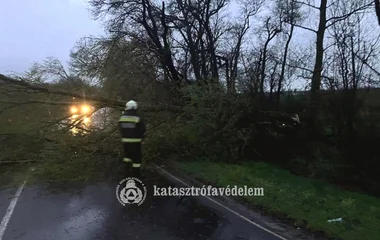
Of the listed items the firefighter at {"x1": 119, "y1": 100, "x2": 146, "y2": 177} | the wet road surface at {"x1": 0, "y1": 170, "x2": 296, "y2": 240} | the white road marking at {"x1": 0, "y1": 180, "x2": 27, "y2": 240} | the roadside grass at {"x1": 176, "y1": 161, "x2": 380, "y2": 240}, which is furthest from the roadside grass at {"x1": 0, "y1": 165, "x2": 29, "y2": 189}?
the roadside grass at {"x1": 176, "y1": 161, "x2": 380, "y2": 240}

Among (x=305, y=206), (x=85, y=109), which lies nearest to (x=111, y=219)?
(x=305, y=206)

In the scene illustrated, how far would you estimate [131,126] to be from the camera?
6.99m

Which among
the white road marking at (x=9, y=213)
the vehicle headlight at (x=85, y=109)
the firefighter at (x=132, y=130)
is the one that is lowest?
the white road marking at (x=9, y=213)

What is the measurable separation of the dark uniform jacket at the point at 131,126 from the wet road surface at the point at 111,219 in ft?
4.04

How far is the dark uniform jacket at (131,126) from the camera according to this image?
6957 millimetres

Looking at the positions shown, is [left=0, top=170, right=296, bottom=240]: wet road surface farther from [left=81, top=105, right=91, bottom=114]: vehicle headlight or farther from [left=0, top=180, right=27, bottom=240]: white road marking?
[left=81, top=105, right=91, bottom=114]: vehicle headlight

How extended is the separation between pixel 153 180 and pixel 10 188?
3.20 meters

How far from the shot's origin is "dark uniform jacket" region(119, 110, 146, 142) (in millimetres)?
6957

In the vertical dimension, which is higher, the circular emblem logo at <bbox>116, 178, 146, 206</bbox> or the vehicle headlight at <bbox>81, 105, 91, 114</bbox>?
the vehicle headlight at <bbox>81, 105, 91, 114</bbox>

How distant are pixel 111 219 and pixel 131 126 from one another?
1.72 meters

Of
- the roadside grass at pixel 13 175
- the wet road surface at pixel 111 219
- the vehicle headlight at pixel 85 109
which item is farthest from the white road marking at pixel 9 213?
the vehicle headlight at pixel 85 109

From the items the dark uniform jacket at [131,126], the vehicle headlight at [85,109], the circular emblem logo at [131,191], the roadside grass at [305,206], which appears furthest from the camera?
the vehicle headlight at [85,109]

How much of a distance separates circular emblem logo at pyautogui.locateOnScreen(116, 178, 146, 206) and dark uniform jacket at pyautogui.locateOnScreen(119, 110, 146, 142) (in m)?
1.13

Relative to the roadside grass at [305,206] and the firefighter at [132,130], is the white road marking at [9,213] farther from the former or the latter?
the roadside grass at [305,206]
